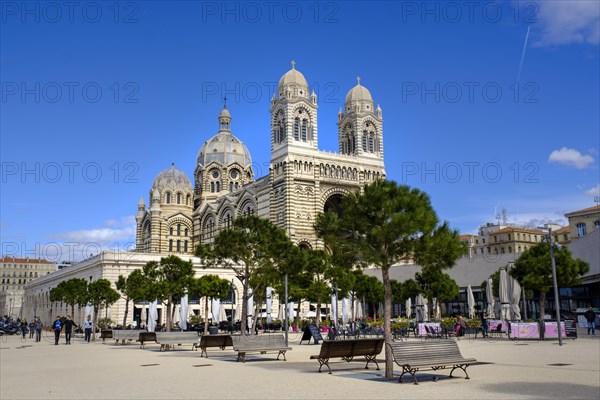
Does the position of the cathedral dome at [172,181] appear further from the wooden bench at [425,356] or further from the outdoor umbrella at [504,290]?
the wooden bench at [425,356]

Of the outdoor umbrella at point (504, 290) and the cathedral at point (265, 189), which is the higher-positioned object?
the cathedral at point (265, 189)

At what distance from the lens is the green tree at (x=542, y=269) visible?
35875mm

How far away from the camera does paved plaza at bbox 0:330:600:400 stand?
1242 centimetres

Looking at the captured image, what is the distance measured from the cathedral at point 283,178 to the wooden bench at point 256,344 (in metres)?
49.3

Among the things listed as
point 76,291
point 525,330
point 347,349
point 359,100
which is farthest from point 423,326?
point 359,100

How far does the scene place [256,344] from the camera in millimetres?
21016

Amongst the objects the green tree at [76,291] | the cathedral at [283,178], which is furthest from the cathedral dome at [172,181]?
the green tree at [76,291]

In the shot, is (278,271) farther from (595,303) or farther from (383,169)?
(383,169)

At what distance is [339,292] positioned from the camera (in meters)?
46.3

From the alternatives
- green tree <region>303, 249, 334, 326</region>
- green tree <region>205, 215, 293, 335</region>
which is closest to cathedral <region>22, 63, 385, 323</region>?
green tree <region>303, 249, 334, 326</region>

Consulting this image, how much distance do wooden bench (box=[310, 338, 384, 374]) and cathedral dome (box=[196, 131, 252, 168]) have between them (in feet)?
280

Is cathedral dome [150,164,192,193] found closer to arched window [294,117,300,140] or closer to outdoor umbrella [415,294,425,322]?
arched window [294,117,300,140]

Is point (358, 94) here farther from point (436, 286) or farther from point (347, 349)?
point (347, 349)

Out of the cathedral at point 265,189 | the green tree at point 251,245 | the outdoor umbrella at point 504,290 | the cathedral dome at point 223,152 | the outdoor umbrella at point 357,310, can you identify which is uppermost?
the cathedral dome at point 223,152
